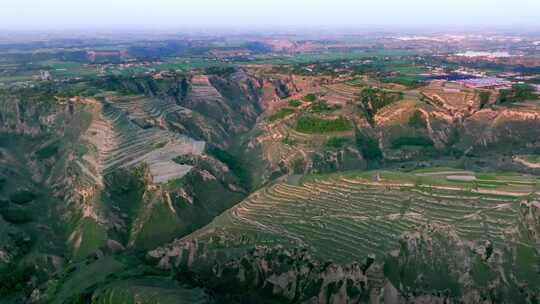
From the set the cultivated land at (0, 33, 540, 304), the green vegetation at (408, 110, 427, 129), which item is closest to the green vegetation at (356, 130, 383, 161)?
the cultivated land at (0, 33, 540, 304)

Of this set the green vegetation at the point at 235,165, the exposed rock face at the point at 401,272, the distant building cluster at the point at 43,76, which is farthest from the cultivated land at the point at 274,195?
the distant building cluster at the point at 43,76

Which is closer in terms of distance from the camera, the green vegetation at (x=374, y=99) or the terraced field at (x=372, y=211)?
the terraced field at (x=372, y=211)

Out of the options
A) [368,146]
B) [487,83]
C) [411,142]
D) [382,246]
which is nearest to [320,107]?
[368,146]

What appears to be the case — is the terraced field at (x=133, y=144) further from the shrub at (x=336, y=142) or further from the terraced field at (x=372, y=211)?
the shrub at (x=336, y=142)

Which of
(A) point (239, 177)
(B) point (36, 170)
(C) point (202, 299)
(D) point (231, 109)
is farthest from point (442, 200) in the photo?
(D) point (231, 109)

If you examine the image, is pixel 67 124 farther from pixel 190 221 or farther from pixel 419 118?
pixel 419 118

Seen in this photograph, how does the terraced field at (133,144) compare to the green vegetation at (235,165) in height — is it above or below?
above
